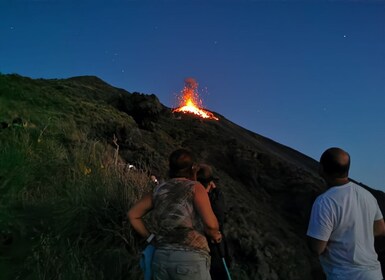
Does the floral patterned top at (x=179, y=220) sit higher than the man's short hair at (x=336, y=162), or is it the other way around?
the man's short hair at (x=336, y=162)

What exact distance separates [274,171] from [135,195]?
10754mm

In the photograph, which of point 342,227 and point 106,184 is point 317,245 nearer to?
point 342,227

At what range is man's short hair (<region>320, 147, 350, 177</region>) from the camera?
4004mm

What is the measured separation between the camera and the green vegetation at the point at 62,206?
698 centimetres

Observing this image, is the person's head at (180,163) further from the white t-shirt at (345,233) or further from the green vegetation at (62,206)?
the green vegetation at (62,206)

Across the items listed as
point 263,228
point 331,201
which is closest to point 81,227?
point 331,201

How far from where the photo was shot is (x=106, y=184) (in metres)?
8.34

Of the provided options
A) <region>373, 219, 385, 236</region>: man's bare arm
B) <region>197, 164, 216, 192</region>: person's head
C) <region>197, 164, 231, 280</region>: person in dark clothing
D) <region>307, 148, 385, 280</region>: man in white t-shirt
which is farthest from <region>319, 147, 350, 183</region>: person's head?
<region>197, 164, 216, 192</region>: person's head

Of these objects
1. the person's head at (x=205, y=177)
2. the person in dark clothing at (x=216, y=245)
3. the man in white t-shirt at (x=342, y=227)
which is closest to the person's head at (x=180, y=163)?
the person in dark clothing at (x=216, y=245)

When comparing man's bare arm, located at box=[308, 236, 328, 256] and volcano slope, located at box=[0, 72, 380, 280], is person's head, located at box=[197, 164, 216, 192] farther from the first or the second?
man's bare arm, located at box=[308, 236, 328, 256]

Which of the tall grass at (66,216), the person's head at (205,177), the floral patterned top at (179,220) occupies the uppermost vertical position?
the person's head at (205,177)

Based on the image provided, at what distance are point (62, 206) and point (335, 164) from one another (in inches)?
195

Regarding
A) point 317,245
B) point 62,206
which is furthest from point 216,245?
point 62,206

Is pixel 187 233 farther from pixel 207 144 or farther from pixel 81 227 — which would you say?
pixel 207 144
